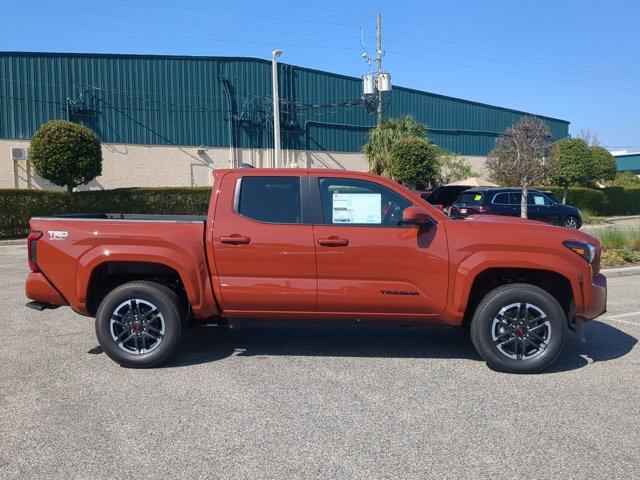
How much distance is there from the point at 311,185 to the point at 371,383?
6.17ft

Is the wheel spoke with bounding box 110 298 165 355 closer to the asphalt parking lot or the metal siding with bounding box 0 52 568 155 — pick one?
the asphalt parking lot

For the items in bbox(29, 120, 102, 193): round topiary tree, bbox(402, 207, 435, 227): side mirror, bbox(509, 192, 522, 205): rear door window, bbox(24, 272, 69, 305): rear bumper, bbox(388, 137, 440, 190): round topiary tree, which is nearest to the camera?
bbox(402, 207, 435, 227): side mirror

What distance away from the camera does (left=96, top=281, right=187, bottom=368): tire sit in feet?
18.4

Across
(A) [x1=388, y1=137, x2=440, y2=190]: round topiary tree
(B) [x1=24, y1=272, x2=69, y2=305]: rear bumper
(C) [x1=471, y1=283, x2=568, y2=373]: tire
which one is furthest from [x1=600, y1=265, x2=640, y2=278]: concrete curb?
(A) [x1=388, y1=137, x2=440, y2=190]: round topiary tree

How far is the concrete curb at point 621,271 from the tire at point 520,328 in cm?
670

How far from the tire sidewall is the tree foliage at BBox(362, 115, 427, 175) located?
84.7ft

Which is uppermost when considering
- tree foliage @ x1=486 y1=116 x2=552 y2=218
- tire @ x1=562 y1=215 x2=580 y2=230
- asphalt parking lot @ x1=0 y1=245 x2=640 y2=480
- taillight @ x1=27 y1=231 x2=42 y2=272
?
tree foliage @ x1=486 y1=116 x2=552 y2=218

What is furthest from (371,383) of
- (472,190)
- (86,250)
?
(472,190)

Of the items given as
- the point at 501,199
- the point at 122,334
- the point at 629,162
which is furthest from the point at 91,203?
the point at 629,162

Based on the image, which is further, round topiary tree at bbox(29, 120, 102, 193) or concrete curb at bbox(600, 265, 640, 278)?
round topiary tree at bbox(29, 120, 102, 193)

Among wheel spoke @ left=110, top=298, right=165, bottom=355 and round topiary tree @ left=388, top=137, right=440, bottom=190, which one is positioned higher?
round topiary tree @ left=388, top=137, right=440, bottom=190

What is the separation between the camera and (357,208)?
570 cm

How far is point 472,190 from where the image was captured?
808 inches

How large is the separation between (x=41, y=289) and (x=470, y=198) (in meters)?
16.7
